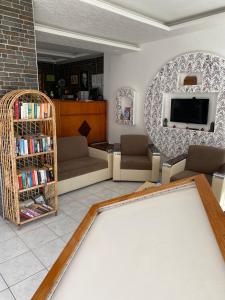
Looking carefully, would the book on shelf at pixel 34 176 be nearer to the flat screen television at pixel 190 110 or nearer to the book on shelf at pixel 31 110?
the book on shelf at pixel 31 110

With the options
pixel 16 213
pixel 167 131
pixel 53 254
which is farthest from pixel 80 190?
pixel 167 131

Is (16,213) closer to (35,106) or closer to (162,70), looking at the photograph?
(35,106)

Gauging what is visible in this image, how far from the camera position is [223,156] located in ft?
12.3

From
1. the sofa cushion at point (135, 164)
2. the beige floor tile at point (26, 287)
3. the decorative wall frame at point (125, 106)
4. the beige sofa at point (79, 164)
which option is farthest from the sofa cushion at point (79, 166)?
the beige floor tile at point (26, 287)

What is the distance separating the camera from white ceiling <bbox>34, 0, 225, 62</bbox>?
10.2 ft

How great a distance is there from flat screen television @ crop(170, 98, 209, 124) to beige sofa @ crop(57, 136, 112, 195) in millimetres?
1577

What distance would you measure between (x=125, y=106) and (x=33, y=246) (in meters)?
4.01

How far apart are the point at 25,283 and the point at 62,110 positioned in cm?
384

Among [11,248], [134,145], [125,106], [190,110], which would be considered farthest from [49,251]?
[125,106]

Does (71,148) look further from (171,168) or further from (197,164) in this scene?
(197,164)

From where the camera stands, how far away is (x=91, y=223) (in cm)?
110

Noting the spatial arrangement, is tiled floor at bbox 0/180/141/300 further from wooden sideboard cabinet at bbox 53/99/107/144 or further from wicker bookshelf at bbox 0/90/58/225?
wooden sideboard cabinet at bbox 53/99/107/144

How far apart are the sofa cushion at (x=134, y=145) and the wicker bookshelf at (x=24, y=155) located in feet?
6.50

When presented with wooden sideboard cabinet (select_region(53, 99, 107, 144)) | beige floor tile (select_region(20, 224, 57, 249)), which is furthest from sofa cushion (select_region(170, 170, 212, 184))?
wooden sideboard cabinet (select_region(53, 99, 107, 144))
